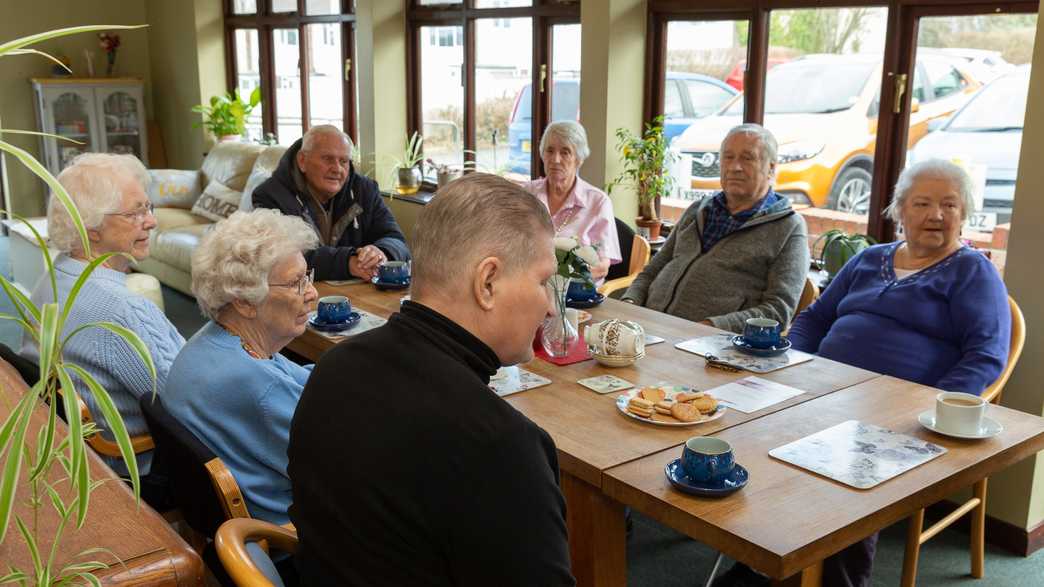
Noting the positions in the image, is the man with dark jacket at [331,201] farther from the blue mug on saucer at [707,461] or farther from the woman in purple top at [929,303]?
the blue mug on saucer at [707,461]

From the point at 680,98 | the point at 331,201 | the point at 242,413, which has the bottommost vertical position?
the point at 242,413

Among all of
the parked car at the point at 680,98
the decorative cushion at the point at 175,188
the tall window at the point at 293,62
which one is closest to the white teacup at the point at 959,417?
the parked car at the point at 680,98

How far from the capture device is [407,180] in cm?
585

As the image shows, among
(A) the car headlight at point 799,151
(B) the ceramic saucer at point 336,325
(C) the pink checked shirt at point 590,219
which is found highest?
(A) the car headlight at point 799,151

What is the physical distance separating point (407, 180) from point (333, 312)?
3216 mm

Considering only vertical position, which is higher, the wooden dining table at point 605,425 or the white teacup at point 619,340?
the white teacup at point 619,340

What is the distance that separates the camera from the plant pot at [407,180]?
19.2 feet

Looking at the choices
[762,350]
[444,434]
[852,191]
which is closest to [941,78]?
[852,191]

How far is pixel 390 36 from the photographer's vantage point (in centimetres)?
593

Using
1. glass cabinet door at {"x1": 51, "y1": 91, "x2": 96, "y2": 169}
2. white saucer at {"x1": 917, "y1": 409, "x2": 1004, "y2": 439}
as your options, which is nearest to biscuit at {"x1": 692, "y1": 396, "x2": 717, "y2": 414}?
white saucer at {"x1": 917, "y1": 409, "x2": 1004, "y2": 439}

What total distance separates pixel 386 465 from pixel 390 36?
16.9 feet

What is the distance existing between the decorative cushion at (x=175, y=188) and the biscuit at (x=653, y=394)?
574 cm

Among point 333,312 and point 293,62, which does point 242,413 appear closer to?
point 333,312

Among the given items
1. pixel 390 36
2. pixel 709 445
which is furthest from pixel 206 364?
pixel 390 36
